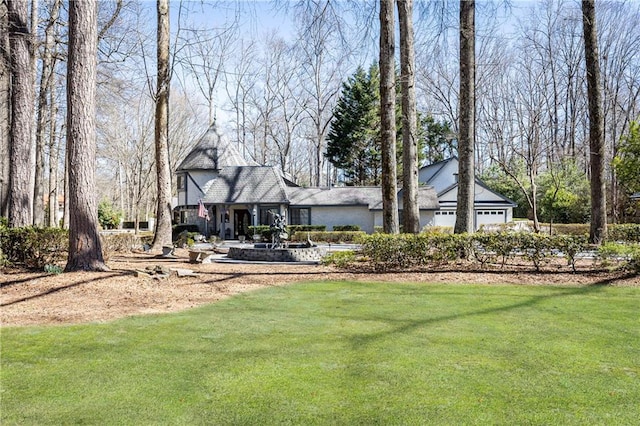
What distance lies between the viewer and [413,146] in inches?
527

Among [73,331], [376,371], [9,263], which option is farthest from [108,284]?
[376,371]

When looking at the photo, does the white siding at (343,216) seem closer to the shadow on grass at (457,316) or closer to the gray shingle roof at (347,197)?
the gray shingle roof at (347,197)

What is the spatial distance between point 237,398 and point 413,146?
11005 mm

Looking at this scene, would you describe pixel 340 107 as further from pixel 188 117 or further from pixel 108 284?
pixel 108 284

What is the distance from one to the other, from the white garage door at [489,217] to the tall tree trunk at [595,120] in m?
16.9

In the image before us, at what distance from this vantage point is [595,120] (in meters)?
13.6

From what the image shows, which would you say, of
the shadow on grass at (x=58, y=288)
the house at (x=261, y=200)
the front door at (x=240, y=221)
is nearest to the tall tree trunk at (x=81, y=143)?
the shadow on grass at (x=58, y=288)

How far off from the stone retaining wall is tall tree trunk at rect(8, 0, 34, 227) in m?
6.50

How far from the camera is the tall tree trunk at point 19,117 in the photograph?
1170cm

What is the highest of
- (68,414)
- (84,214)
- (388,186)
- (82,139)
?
(82,139)

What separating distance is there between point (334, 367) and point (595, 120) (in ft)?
43.8

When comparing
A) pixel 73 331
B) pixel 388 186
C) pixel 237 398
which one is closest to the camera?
pixel 237 398

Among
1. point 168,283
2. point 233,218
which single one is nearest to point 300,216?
point 233,218

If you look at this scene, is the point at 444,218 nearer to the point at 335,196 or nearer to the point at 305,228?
the point at 335,196
